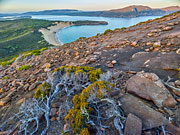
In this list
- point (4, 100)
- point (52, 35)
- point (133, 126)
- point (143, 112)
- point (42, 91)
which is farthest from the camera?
point (52, 35)

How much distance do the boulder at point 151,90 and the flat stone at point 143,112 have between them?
0.69 feet

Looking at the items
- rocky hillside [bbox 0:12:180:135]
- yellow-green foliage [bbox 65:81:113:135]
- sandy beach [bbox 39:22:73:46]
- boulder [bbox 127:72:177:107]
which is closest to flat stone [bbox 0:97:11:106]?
rocky hillside [bbox 0:12:180:135]

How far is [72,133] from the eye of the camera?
178 centimetres

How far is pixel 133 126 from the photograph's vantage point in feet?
5.24

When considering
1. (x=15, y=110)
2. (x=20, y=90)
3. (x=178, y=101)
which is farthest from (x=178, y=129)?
(x=20, y=90)

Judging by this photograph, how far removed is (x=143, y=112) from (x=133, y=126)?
0.38m

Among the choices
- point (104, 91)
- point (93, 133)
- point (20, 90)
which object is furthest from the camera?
point (20, 90)

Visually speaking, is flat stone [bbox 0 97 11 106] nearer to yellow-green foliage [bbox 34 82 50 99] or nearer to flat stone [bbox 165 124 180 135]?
yellow-green foliage [bbox 34 82 50 99]

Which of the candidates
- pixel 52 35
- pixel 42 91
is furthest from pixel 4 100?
pixel 52 35

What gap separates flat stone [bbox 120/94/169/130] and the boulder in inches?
8.2

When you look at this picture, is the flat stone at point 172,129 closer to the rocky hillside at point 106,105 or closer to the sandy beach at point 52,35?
the rocky hillside at point 106,105

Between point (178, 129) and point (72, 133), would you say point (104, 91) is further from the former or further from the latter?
point (178, 129)

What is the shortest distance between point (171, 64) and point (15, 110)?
15.7 ft

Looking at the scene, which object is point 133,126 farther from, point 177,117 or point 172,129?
point 177,117
